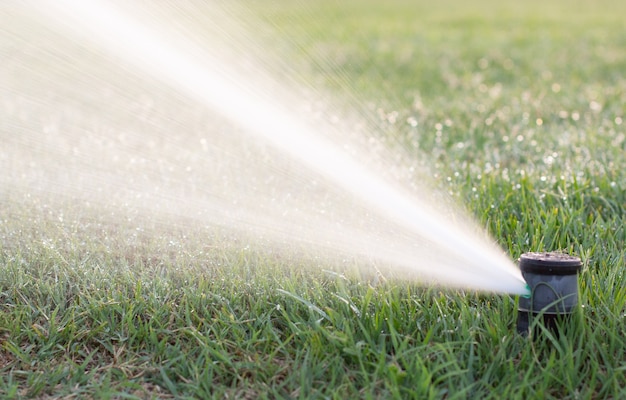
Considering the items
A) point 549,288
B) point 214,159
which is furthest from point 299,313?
point 214,159

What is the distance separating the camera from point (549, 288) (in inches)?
96.8

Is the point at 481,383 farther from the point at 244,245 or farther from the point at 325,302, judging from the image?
the point at 244,245

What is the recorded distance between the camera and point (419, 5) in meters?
16.4

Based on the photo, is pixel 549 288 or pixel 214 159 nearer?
pixel 549 288

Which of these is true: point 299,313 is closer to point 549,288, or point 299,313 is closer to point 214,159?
point 549,288

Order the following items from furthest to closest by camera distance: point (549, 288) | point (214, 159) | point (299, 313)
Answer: point (214, 159) < point (299, 313) < point (549, 288)

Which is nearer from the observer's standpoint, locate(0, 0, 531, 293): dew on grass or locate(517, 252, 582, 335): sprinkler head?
locate(517, 252, 582, 335): sprinkler head

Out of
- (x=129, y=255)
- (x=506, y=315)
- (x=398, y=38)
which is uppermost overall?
(x=398, y=38)

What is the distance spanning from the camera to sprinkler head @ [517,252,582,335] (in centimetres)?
243

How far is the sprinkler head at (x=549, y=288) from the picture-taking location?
7.97 feet

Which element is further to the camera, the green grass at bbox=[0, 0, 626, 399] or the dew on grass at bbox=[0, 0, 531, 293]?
the dew on grass at bbox=[0, 0, 531, 293]

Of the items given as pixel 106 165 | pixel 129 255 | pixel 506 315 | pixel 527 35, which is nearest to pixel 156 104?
pixel 106 165

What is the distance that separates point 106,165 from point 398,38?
7096mm

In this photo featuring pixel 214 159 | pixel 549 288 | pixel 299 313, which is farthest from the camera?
pixel 214 159
